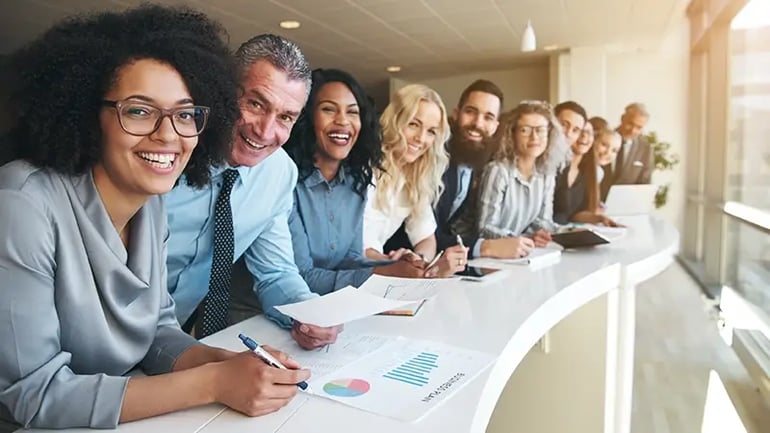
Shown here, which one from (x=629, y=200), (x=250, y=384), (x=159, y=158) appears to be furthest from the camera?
(x=629, y=200)

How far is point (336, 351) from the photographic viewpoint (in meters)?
1.20

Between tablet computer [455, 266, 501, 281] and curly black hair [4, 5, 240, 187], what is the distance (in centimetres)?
112

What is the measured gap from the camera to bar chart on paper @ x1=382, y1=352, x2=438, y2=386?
3.37ft

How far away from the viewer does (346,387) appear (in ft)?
3.28

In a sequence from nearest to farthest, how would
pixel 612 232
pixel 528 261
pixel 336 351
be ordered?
pixel 336 351 < pixel 528 261 < pixel 612 232

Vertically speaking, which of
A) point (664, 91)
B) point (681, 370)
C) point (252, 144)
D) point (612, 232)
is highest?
point (664, 91)

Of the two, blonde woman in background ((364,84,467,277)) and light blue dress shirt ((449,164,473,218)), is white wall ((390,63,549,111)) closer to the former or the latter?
light blue dress shirt ((449,164,473,218))

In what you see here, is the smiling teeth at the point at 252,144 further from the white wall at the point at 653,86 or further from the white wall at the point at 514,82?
the white wall at the point at 514,82

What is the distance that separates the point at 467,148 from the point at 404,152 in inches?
23.1

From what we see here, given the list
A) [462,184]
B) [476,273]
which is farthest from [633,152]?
[476,273]

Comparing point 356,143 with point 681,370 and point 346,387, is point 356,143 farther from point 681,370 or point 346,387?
A: point 681,370

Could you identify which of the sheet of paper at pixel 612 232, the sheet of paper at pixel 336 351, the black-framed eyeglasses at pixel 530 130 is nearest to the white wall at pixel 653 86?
the sheet of paper at pixel 612 232

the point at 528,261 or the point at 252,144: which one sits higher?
the point at 252,144

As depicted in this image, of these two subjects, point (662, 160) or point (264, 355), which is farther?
point (662, 160)
